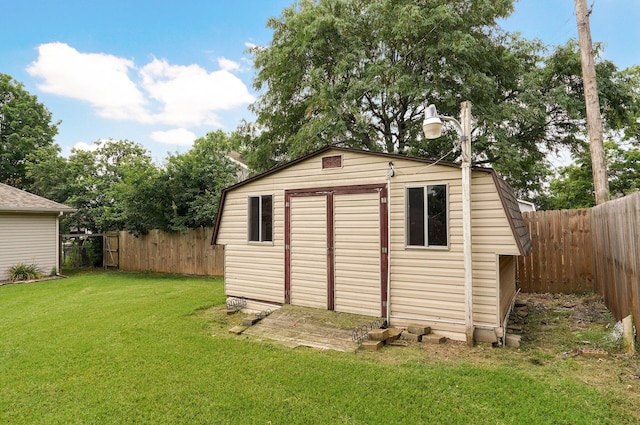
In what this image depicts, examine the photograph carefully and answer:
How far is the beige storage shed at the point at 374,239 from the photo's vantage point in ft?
16.5

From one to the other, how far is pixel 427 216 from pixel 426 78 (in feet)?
24.2

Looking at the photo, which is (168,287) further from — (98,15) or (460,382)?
(98,15)

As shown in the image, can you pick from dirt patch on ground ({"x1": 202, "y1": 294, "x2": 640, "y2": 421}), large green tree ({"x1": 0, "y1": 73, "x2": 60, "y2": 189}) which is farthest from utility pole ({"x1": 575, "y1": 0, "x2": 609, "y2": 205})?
large green tree ({"x1": 0, "y1": 73, "x2": 60, "y2": 189})

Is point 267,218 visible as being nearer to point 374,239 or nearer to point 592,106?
point 374,239

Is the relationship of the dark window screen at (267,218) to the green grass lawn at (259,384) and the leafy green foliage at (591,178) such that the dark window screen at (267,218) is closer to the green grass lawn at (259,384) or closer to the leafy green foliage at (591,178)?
the green grass lawn at (259,384)

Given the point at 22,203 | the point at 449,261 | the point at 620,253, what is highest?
the point at 22,203

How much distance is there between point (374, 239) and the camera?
230 inches

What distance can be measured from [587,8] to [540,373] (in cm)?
896

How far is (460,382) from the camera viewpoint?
368 centimetres

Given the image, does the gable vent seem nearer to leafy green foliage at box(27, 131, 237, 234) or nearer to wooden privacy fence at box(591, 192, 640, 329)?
wooden privacy fence at box(591, 192, 640, 329)

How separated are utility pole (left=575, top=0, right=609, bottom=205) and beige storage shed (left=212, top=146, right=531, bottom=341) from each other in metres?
3.69

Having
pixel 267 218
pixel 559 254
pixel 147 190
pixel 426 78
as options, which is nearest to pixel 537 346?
pixel 559 254

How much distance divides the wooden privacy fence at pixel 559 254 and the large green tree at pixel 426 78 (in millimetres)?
2563

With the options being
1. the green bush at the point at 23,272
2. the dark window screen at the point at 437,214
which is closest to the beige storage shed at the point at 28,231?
the green bush at the point at 23,272
